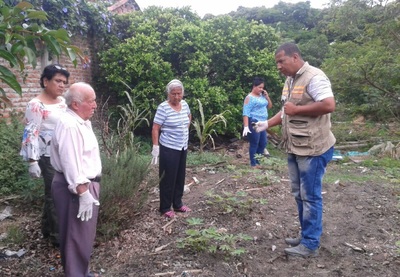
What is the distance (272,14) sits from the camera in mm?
24922

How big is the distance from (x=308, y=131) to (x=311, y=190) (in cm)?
52

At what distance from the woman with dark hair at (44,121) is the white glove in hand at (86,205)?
101 centimetres

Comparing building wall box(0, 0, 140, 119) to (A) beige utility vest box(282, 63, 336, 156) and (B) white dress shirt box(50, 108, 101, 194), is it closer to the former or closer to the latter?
(B) white dress shirt box(50, 108, 101, 194)

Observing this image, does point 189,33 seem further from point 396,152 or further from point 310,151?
point 310,151

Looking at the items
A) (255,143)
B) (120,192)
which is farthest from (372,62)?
(120,192)

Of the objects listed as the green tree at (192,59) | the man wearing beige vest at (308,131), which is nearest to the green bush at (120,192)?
the man wearing beige vest at (308,131)

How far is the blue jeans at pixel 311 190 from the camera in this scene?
11.4 feet

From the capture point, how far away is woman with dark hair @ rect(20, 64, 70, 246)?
353 cm

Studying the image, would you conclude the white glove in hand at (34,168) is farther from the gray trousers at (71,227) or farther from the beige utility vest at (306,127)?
the beige utility vest at (306,127)

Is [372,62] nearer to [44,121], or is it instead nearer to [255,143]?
[255,143]

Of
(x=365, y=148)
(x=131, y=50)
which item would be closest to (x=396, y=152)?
(x=365, y=148)

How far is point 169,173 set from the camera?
450 centimetres

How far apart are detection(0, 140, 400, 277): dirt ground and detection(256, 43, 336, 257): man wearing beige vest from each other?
364 millimetres

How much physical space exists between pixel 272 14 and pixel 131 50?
17.6 meters
